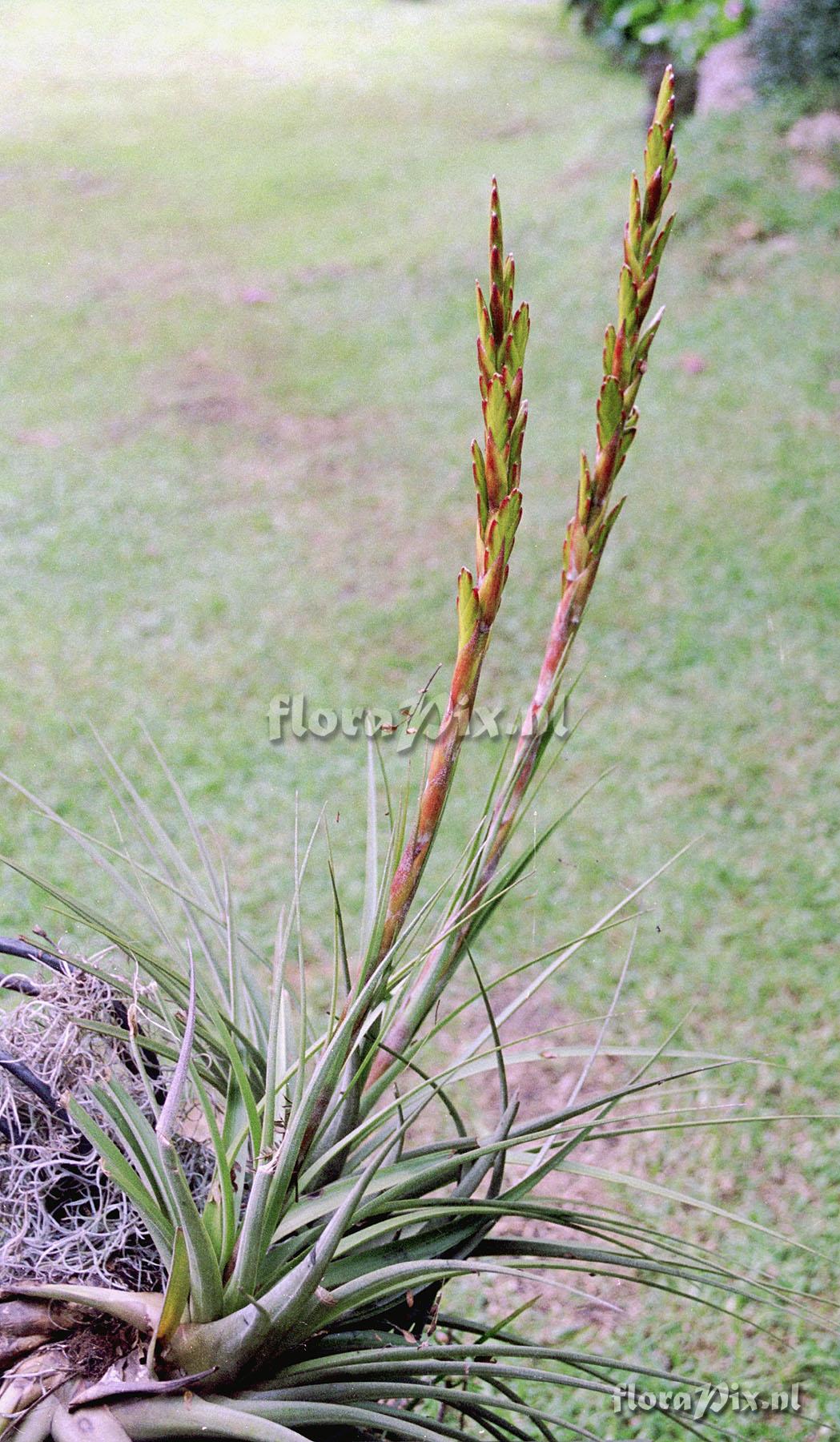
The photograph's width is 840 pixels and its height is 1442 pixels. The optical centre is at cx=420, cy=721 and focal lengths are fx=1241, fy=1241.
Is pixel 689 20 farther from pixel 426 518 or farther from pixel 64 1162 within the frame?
pixel 64 1162

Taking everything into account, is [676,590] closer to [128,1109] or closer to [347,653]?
[347,653]

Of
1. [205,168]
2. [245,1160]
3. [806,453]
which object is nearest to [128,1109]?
[245,1160]

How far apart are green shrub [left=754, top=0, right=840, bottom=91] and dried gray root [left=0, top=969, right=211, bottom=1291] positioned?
19.6 ft

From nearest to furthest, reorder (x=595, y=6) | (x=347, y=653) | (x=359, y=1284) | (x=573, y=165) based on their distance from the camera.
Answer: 1. (x=359, y=1284)
2. (x=347, y=653)
3. (x=573, y=165)
4. (x=595, y=6)

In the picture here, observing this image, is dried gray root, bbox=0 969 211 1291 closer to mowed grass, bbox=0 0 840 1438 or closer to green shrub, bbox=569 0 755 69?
mowed grass, bbox=0 0 840 1438

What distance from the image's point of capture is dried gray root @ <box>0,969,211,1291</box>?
0.95m

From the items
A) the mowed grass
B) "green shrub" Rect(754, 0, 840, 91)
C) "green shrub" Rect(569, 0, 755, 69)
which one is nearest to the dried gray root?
the mowed grass

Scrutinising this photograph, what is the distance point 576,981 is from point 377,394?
3.05m

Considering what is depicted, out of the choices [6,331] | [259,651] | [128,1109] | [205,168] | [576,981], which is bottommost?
[576,981]

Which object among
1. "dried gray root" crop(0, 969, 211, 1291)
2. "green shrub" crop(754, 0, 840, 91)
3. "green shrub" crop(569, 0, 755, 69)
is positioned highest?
"green shrub" crop(754, 0, 840, 91)

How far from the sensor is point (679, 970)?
2.42m

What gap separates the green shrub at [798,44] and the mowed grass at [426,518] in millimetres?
285

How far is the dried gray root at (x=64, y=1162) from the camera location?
0.95 metres

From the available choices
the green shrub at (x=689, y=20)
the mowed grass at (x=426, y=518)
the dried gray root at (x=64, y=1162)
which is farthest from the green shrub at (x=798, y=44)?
the dried gray root at (x=64, y=1162)
